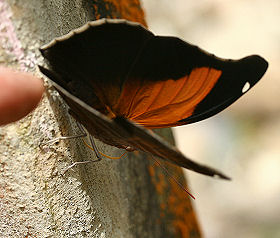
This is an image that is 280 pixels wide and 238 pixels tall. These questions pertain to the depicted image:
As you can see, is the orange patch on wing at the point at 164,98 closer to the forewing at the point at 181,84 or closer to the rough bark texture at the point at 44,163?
the forewing at the point at 181,84

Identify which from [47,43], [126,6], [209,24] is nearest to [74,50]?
[47,43]

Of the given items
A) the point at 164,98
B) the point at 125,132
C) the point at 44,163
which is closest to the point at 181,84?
the point at 164,98

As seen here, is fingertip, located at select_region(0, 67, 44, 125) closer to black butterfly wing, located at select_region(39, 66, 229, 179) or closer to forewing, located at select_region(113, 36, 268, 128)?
black butterfly wing, located at select_region(39, 66, 229, 179)

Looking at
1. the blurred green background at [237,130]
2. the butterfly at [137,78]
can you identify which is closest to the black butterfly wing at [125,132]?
the butterfly at [137,78]

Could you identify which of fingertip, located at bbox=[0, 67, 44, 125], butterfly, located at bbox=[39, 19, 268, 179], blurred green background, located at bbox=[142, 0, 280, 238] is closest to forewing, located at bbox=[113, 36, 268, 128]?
butterfly, located at bbox=[39, 19, 268, 179]

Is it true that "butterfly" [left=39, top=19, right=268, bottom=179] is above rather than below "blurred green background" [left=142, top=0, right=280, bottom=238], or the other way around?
above

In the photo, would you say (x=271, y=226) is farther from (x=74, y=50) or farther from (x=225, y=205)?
(x=74, y=50)
